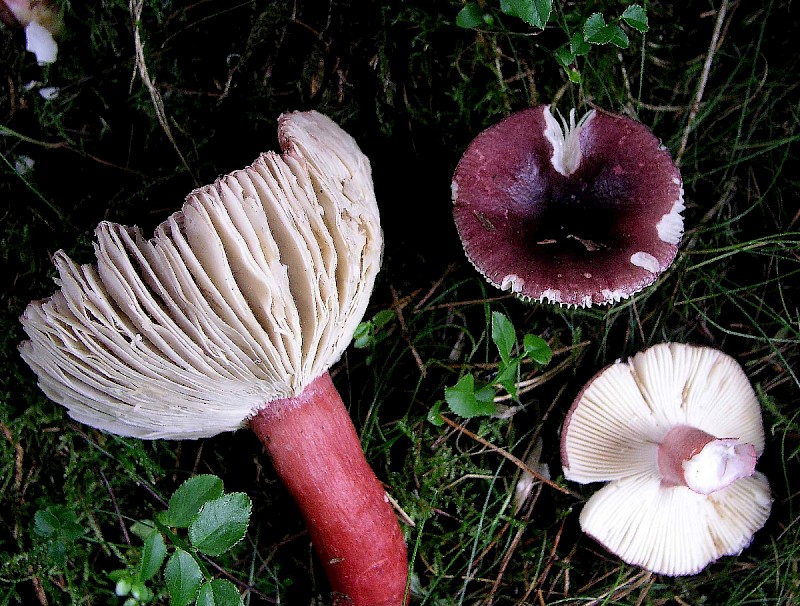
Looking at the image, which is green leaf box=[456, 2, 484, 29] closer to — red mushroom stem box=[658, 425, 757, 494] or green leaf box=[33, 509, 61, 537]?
red mushroom stem box=[658, 425, 757, 494]

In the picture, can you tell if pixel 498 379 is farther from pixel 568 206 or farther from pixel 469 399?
pixel 568 206

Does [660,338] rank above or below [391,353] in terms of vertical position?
below

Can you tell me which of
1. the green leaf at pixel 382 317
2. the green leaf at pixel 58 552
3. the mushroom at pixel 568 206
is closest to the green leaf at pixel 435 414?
the green leaf at pixel 382 317

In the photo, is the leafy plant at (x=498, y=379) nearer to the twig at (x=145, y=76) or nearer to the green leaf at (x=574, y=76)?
the green leaf at (x=574, y=76)

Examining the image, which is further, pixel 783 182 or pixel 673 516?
pixel 783 182

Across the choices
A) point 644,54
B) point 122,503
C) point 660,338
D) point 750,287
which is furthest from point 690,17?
point 122,503

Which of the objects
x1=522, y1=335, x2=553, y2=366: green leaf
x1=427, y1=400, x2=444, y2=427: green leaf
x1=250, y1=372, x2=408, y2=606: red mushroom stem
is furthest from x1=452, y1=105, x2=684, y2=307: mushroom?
x1=250, y1=372, x2=408, y2=606: red mushroom stem

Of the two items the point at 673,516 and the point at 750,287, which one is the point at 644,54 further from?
the point at 673,516
